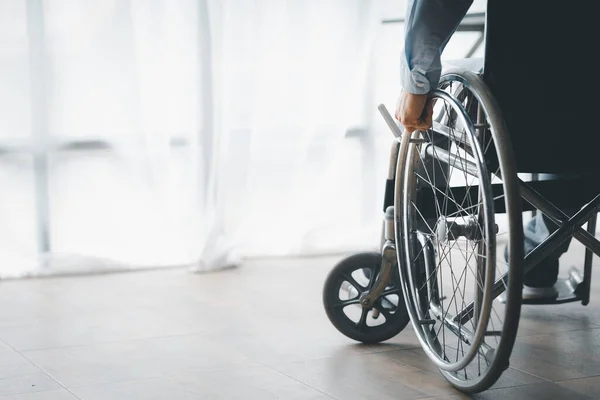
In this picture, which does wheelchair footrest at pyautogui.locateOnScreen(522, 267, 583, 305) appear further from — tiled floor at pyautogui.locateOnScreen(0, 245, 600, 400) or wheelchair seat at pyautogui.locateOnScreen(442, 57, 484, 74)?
wheelchair seat at pyautogui.locateOnScreen(442, 57, 484, 74)

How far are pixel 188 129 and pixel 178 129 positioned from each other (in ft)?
0.13

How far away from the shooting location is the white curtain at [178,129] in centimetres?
324

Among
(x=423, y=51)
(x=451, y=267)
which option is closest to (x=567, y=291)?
(x=451, y=267)

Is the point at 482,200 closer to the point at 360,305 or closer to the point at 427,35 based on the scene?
the point at 427,35

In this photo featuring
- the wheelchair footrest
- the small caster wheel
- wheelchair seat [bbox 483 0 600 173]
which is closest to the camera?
wheelchair seat [bbox 483 0 600 173]

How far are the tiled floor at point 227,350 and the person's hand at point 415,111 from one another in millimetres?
548

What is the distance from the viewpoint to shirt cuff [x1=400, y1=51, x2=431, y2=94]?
71.6 inches

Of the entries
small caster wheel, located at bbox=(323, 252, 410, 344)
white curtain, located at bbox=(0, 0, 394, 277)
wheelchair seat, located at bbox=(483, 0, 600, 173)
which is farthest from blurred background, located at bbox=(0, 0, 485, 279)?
wheelchair seat, located at bbox=(483, 0, 600, 173)

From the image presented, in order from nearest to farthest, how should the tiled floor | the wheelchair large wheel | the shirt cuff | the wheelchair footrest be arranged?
the wheelchair large wheel < the shirt cuff < the tiled floor < the wheelchair footrest

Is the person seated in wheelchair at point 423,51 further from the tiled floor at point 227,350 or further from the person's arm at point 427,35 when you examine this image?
the tiled floor at point 227,350

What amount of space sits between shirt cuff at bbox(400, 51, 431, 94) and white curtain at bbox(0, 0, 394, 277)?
5.40 ft

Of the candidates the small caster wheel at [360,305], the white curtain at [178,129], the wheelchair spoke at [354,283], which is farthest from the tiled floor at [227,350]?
the white curtain at [178,129]

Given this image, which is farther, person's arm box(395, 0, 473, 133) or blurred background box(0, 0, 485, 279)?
blurred background box(0, 0, 485, 279)

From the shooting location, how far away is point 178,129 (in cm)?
345
